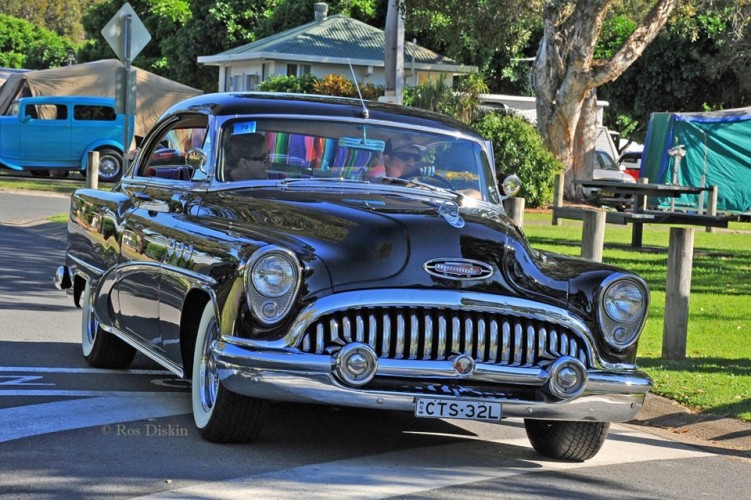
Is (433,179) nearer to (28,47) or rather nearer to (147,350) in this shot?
(147,350)

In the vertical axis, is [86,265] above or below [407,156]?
below

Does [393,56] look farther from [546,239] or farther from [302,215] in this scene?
[302,215]

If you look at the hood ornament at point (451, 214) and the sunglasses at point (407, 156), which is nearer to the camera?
the hood ornament at point (451, 214)

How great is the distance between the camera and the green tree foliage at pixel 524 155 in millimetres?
30203

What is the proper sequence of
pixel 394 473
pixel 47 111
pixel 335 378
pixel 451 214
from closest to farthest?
1. pixel 335 378
2. pixel 394 473
3. pixel 451 214
4. pixel 47 111

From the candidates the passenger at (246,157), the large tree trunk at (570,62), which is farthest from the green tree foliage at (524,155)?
the passenger at (246,157)

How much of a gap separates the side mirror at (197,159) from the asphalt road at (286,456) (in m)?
1.35

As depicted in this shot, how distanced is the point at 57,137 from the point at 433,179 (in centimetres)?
2721

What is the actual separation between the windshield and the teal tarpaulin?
24.1 m

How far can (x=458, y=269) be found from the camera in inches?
244

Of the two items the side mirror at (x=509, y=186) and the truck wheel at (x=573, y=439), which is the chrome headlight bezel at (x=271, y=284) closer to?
the truck wheel at (x=573, y=439)

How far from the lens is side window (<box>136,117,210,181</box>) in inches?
312

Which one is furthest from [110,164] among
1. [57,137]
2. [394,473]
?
[394,473]

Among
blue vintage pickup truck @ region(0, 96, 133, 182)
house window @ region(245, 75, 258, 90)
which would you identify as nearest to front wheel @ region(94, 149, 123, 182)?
blue vintage pickup truck @ region(0, 96, 133, 182)
